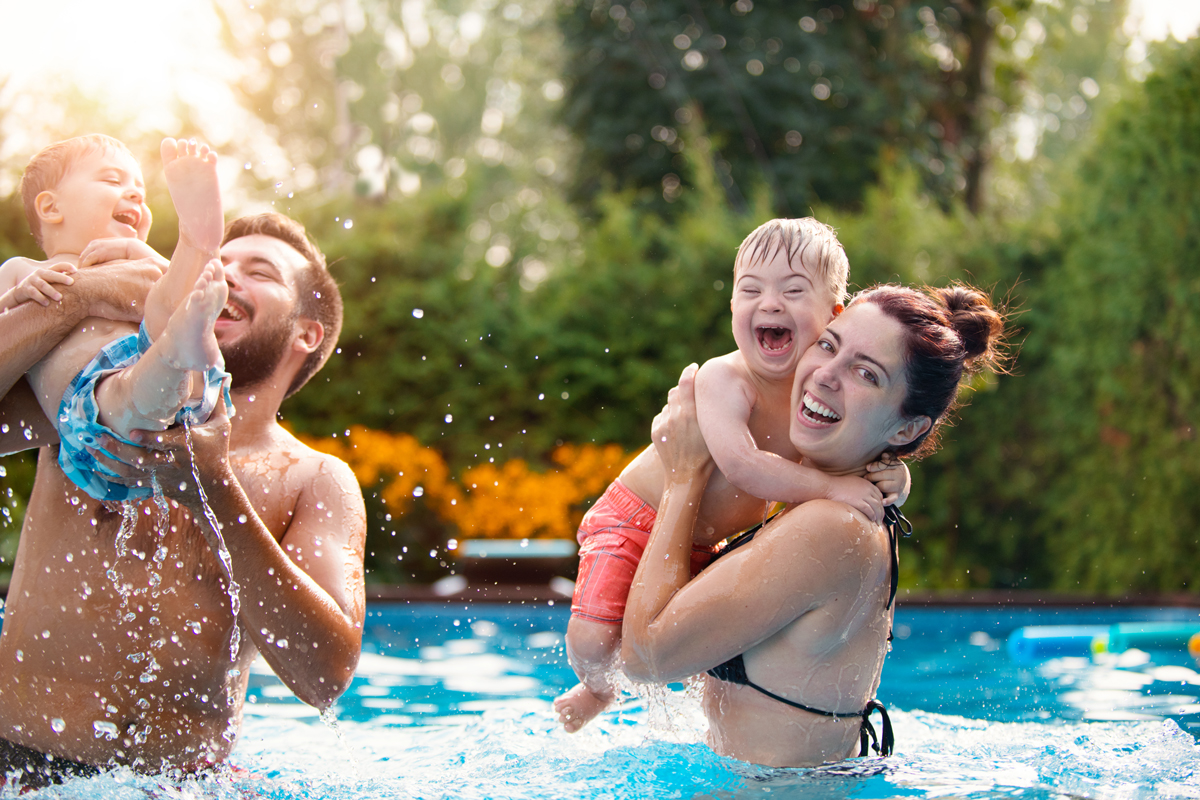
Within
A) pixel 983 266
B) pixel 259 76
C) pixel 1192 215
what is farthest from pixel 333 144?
pixel 1192 215

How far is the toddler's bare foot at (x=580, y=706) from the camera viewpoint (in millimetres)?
2832

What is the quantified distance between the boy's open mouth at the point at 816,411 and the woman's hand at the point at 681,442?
252 mm

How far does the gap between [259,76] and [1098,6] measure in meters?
23.3

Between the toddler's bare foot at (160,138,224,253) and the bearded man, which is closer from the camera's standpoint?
the toddler's bare foot at (160,138,224,253)

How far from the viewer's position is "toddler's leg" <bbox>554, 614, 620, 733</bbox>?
255 centimetres

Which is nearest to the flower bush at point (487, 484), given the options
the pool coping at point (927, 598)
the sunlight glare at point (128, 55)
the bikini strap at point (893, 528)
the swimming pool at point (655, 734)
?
the pool coping at point (927, 598)

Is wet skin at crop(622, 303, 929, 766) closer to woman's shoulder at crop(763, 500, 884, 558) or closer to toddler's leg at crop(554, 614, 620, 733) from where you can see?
woman's shoulder at crop(763, 500, 884, 558)

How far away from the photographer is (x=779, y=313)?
8.45 ft

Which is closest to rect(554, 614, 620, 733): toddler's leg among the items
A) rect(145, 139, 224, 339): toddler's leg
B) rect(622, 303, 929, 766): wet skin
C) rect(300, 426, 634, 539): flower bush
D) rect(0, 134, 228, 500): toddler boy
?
rect(622, 303, 929, 766): wet skin

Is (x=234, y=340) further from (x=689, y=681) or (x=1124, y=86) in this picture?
(x=1124, y=86)

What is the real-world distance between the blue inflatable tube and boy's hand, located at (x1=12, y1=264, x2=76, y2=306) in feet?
15.1

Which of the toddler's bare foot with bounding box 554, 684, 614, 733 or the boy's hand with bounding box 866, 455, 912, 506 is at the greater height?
the boy's hand with bounding box 866, 455, 912, 506

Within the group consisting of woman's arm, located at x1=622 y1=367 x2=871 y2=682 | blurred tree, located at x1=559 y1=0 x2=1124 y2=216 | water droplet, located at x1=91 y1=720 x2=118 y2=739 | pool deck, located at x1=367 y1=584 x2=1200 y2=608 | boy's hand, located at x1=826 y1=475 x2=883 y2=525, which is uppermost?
blurred tree, located at x1=559 y1=0 x2=1124 y2=216

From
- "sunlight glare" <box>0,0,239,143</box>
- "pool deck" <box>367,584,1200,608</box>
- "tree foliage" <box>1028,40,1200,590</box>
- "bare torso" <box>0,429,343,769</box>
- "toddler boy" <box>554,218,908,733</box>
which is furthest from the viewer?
"sunlight glare" <box>0,0,239,143</box>
